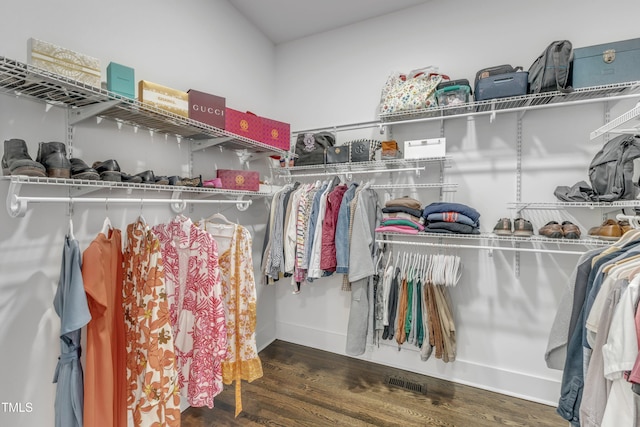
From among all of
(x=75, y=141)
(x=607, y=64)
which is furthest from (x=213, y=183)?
(x=607, y=64)

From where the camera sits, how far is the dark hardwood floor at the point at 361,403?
1889 mm

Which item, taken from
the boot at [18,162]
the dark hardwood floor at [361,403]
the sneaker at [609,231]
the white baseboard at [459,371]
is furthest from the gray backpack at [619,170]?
the boot at [18,162]

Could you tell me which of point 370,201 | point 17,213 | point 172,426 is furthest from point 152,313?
point 370,201

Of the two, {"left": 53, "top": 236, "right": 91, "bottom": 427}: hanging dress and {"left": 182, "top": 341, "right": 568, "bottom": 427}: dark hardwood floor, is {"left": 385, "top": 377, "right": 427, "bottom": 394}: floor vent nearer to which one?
{"left": 182, "top": 341, "right": 568, "bottom": 427}: dark hardwood floor

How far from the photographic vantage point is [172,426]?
1298mm

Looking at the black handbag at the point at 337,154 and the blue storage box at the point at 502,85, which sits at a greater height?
the blue storage box at the point at 502,85

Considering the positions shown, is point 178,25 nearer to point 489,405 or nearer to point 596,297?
point 596,297

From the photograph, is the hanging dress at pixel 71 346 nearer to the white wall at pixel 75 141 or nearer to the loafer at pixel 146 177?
the white wall at pixel 75 141

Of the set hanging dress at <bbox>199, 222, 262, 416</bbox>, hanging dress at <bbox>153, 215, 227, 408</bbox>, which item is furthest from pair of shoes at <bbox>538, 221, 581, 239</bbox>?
hanging dress at <bbox>153, 215, 227, 408</bbox>

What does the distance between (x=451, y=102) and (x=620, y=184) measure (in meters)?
1.09

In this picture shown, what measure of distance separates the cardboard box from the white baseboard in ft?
7.13

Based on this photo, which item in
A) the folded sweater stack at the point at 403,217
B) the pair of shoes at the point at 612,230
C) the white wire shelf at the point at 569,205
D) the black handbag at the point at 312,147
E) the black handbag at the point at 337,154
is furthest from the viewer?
the black handbag at the point at 312,147

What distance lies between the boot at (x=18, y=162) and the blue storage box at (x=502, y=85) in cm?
244

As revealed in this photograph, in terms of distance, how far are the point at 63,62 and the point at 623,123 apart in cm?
263
